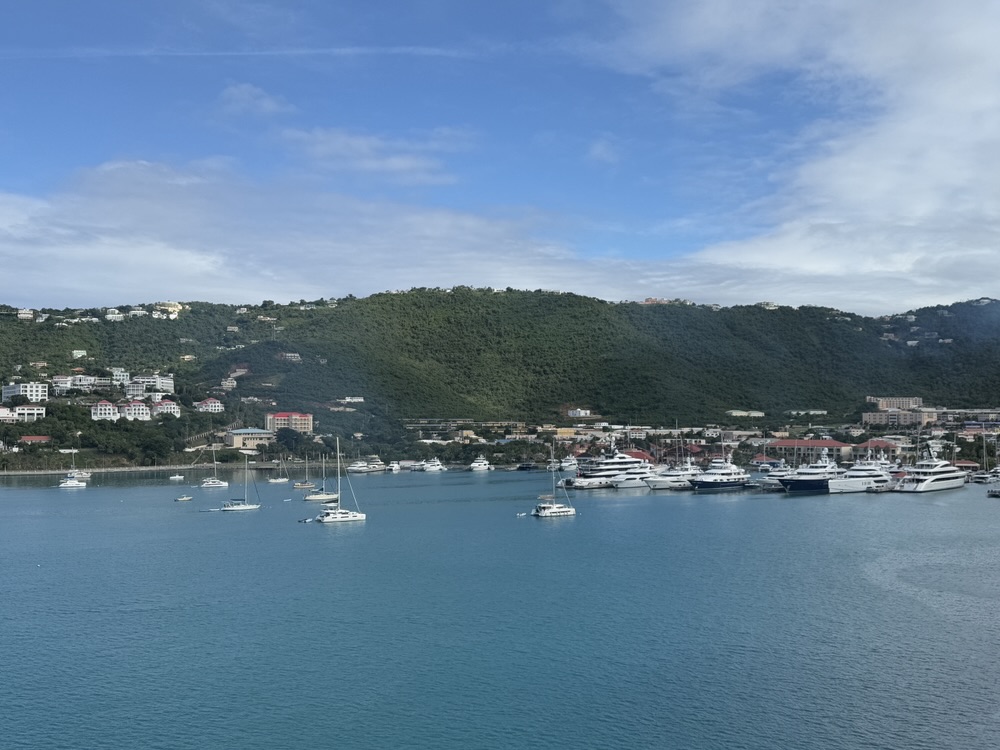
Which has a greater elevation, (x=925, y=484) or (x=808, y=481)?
(x=808, y=481)

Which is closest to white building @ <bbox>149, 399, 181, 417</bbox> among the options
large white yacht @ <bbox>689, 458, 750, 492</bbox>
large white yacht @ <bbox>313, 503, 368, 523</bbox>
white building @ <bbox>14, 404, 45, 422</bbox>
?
white building @ <bbox>14, 404, 45, 422</bbox>

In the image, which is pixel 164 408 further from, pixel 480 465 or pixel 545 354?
pixel 545 354

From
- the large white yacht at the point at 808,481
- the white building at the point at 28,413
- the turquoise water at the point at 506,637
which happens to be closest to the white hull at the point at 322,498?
the turquoise water at the point at 506,637

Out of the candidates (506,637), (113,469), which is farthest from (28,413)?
(506,637)

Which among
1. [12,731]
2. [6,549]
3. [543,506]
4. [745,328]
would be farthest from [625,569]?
[745,328]

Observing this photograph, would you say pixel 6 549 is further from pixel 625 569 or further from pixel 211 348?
pixel 211 348

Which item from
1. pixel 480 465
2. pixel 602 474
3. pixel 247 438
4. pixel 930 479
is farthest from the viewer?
pixel 247 438
